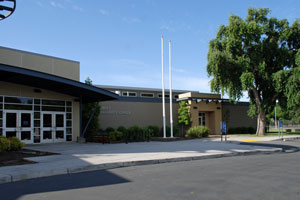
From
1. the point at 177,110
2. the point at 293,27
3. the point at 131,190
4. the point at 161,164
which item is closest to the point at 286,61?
the point at 293,27

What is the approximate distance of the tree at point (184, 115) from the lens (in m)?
29.3

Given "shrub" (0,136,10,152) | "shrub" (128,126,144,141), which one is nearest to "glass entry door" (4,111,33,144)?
"shrub" (0,136,10,152)

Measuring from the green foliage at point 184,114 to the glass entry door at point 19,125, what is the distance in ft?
50.0

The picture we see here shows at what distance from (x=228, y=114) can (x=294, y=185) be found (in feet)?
90.5

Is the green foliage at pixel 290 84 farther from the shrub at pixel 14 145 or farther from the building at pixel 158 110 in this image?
the shrub at pixel 14 145

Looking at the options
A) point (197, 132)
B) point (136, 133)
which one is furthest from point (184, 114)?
point (136, 133)

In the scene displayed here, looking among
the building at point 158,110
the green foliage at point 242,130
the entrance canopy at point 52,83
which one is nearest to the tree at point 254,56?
the building at point 158,110

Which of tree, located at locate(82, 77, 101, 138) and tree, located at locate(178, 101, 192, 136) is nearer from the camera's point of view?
tree, located at locate(82, 77, 101, 138)

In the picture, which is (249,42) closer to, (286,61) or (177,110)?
(286,61)

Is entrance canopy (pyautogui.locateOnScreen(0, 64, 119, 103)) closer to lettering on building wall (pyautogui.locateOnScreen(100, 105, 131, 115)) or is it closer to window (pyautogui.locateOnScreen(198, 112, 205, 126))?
lettering on building wall (pyautogui.locateOnScreen(100, 105, 131, 115))

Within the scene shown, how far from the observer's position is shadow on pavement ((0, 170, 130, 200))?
21.4 ft

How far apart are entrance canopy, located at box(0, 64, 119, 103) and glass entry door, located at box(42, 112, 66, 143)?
1827 millimetres

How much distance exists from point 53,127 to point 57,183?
14.0 metres

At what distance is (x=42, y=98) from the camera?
20.2 m
